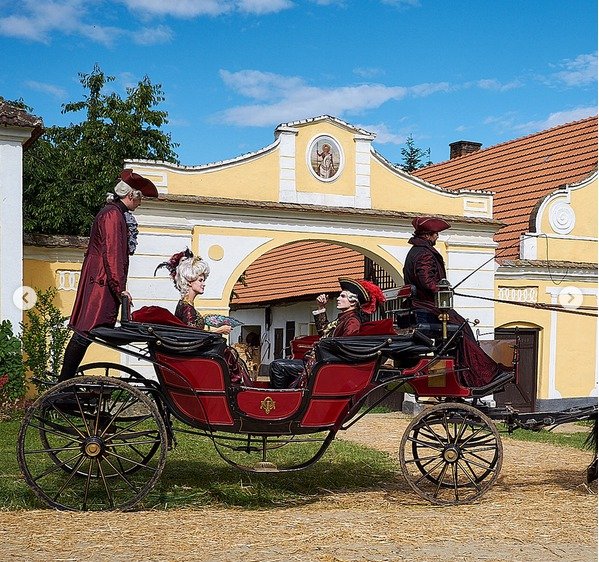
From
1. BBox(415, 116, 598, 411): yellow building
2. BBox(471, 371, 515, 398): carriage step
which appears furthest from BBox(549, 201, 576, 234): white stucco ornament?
BBox(471, 371, 515, 398): carriage step

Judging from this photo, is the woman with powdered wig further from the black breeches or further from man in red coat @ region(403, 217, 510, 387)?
man in red coat @ region(403, 217, 510, 387)

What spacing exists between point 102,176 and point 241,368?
14138 mm

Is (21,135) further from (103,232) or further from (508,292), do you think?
(508,292)

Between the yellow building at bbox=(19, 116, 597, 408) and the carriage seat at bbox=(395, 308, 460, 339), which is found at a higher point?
the yellow building at bbox=(19, 116, 597, 408)

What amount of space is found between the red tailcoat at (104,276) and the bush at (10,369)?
5.73 m

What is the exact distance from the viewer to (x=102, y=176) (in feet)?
64.4

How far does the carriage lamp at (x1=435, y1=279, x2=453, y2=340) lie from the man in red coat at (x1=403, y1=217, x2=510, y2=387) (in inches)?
3.7

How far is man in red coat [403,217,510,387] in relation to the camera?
6.72 meters

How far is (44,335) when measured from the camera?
11.8 meters

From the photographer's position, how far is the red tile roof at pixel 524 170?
17281 millimetres

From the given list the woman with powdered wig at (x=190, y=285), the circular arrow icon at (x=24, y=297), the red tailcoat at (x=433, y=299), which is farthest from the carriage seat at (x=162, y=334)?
the circular arrow icon at (x=24, y=297)

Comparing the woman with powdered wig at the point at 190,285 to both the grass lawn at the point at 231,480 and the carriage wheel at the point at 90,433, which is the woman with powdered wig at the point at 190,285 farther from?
the grass lawn at the point at 231,480

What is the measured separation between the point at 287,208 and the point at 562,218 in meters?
5.56

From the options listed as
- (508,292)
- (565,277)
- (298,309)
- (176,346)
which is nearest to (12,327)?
(176,346)
